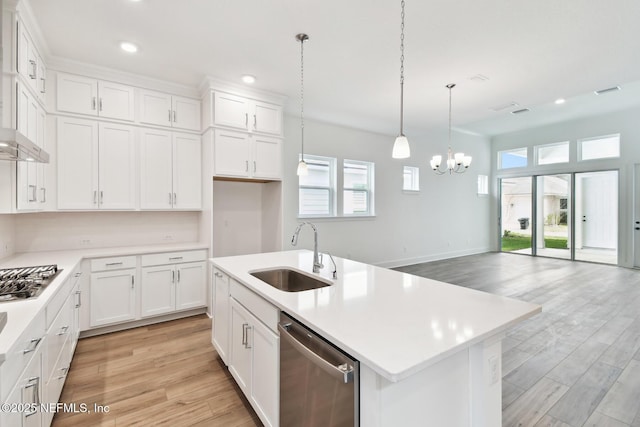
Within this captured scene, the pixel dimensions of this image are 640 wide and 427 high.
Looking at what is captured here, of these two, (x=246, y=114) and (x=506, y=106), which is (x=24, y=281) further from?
(x=506, y=106)

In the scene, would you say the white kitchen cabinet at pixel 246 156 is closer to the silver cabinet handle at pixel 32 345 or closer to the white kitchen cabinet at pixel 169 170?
the white kitchen cabinet at pixel 169 170

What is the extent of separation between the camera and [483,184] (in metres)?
8.39

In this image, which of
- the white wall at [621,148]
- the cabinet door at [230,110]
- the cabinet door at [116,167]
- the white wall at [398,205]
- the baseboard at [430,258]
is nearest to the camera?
the cabinet door at [116,167]

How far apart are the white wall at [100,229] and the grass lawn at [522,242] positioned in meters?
8.24

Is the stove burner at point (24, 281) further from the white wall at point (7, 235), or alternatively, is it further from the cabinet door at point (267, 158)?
the cabinet door at point (267, 158)

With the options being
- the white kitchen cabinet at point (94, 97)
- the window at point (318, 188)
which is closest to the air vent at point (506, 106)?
the window at point (318, 188)

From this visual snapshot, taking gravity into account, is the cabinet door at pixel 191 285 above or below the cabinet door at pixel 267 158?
below

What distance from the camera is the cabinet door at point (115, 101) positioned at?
10.7 ft

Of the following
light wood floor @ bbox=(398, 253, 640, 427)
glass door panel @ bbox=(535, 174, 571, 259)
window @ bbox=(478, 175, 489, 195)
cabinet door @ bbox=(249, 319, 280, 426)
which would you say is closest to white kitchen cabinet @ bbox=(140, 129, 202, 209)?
cabinet door @ bbox=(249, 319, 280, 426)

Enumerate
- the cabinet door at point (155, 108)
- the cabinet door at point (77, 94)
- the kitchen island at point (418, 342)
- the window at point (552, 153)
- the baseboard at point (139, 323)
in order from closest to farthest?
1. the kitchen island at point (418, 342)
2. the cabinet door at point (77, 94)
3. the baseboard at point (139, 323)
4. the cabinet door at point (155, 108)
5. the window at point (552, 153)

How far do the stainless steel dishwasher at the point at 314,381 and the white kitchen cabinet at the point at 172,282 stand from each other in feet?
8.05

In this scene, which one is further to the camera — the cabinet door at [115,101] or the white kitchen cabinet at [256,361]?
the cabinet door at [115,101]

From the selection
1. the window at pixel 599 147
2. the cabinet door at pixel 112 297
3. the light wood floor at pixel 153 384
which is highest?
the window at pixel 599 147

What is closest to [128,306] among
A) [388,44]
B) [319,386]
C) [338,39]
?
[319,386]
